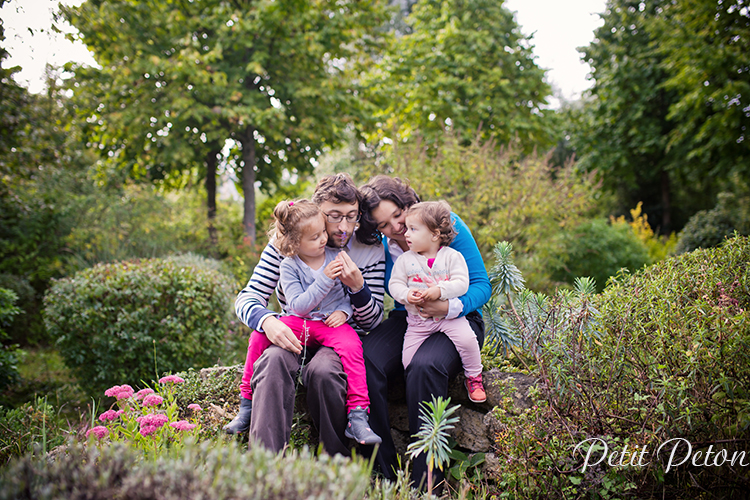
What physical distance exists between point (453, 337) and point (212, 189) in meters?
9.05

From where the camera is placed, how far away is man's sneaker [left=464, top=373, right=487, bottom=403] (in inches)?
98.3

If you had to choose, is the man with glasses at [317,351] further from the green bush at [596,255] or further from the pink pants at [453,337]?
the green bush at [596,255]

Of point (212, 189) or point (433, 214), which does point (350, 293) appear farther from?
point (212, 189)

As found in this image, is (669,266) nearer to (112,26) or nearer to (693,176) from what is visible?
(112,26)

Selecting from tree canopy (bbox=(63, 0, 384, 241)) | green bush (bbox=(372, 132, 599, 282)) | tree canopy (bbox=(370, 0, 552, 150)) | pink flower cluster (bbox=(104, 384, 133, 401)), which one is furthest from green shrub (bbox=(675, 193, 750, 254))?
pink flower cluster (bbox=(104, 384, 133, 401))

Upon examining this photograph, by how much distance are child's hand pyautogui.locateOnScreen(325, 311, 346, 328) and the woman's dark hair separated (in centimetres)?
54

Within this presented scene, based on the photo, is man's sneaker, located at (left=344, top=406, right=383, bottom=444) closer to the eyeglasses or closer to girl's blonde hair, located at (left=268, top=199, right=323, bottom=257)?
girl's blonde hair, located at (left=268, top=199, right=323, bottom=257)

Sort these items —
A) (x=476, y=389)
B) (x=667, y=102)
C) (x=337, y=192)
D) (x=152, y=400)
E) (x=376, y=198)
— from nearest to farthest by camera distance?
(x=152, y=400), (x=476, y=389), (x=337, y=192), (x=376, y=198), (x=667, y=102)

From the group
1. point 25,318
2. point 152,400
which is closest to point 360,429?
point 152,400

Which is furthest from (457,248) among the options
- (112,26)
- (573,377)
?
(112,26)

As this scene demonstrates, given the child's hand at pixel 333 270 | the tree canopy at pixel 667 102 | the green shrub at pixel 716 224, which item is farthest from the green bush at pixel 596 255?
the child's hand at pixel 333 270

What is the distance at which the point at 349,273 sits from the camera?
8.14ft

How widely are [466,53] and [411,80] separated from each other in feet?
5.29

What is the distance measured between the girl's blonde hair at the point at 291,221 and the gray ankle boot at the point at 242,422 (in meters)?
0.90
